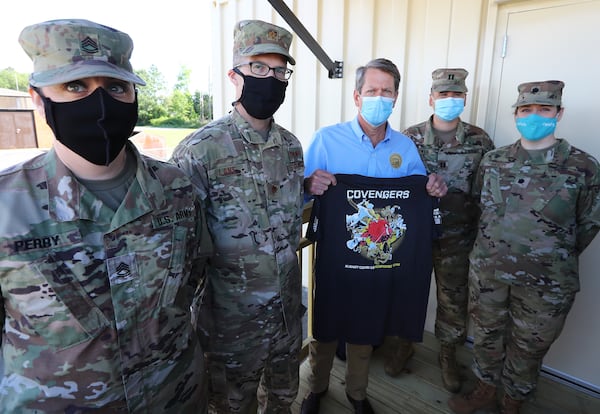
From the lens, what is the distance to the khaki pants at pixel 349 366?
2.01 meters

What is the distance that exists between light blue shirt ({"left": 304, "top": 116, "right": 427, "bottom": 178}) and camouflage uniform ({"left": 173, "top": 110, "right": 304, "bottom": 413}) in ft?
1.11

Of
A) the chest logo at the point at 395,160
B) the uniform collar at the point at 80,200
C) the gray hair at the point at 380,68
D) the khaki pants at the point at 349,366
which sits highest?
the gray hair at the point at 380,68

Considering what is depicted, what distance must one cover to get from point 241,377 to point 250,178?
84cm

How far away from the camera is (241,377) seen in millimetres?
1488

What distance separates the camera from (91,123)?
2.86 ft

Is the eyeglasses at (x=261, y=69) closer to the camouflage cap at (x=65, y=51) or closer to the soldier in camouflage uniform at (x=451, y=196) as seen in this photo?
the camouflage cap at (x=65, y=51)

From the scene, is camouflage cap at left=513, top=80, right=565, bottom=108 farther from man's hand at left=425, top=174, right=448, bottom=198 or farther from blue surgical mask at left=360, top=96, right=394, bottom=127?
blue surgical mask at left=360, top=96, right=394, bottom=127

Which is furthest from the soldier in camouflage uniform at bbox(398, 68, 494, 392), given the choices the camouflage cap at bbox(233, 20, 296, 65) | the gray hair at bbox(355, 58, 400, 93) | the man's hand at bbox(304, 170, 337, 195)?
the camouflage cap at bbox(233, 20, 296, 65)

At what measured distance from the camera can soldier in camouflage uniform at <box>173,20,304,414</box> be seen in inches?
54.5

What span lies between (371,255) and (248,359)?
787mm

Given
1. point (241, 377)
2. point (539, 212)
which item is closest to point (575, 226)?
point (539, 212)

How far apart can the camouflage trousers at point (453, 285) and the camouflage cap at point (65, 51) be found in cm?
220

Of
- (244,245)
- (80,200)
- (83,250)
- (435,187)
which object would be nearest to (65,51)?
(80,200)

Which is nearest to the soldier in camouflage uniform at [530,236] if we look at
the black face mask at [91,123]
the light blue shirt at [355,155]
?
the light blue shirt at [355,155]
